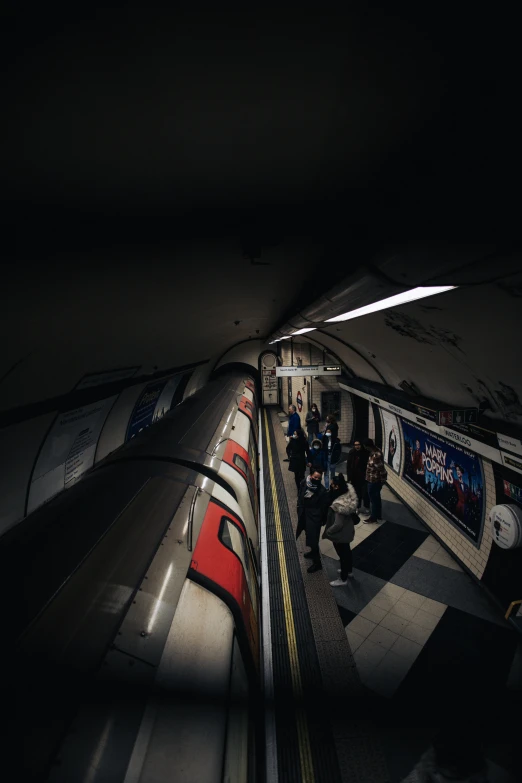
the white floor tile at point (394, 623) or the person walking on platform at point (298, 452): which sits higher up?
the person walking on platform at point (298, 452)

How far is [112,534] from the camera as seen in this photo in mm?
1858

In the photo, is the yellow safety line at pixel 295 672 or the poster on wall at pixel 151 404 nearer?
the yellow safety line at pixel 295 672

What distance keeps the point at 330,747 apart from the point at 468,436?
153 inches

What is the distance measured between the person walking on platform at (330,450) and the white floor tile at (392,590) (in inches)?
141

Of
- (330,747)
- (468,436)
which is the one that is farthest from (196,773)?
(468,436)

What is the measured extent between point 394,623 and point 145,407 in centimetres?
562

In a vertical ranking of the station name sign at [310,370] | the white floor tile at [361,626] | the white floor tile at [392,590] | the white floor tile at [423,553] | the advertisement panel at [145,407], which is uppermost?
the station name sign at [310,370]

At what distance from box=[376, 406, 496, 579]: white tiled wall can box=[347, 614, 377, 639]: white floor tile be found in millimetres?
2054

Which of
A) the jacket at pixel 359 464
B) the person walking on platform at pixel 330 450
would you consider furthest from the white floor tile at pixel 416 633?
the person walking on platform at pixel 330 450

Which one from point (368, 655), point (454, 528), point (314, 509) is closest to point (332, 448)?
point (454, 528)

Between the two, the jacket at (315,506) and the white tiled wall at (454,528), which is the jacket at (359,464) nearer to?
the white tiled wall at (454,528)

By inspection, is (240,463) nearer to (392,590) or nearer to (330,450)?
(392,590)

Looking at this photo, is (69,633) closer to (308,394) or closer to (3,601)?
(3,601)

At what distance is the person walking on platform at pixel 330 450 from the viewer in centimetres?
839
